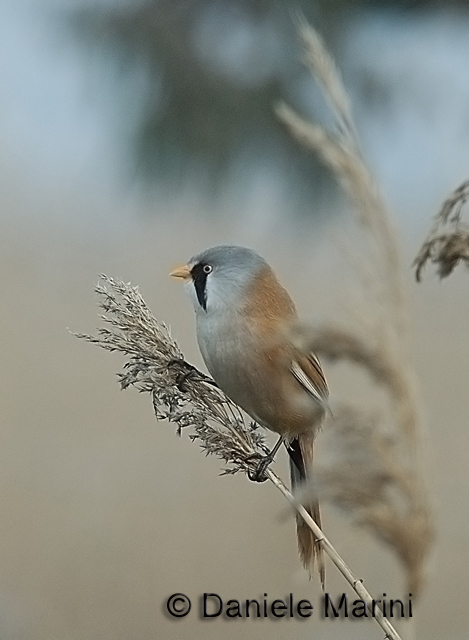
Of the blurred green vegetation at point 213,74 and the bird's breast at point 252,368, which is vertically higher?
the blurred green vegetation at point 213,74

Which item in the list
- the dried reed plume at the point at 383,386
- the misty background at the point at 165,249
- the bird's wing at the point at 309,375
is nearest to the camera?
the dried reed plume at the point at 383,386

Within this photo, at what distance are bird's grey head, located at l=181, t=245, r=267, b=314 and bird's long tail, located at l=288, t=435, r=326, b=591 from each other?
0.65ft

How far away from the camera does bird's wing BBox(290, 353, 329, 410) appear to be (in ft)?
2.67

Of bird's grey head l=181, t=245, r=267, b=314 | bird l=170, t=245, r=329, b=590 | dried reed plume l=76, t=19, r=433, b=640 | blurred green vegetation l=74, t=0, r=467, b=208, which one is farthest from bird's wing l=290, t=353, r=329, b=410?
dried reed plume l=76, t=19, r=433, b=640

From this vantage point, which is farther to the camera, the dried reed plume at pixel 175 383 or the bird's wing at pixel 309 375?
the bird's wing at pixel 309 375

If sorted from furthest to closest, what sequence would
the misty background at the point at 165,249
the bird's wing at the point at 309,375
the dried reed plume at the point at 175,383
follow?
the misty background at the point at 165,249 → the bird's wing at the point at 309,375 → the dried reed plume at the point at 175,383

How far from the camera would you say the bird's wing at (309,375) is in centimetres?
81

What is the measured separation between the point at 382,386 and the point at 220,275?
513 mm

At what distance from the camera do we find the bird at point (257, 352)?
79 centimetres

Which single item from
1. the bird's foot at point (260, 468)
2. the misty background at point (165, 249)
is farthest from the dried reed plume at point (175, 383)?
the misty background at point (165, 249)

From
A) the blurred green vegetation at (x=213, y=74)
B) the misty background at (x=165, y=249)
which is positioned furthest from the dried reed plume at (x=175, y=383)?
the blurred green vegetation at (x=213, y=74)

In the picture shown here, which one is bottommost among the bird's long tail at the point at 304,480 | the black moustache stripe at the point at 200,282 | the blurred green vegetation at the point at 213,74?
the bird's long tail at the point at 304,480

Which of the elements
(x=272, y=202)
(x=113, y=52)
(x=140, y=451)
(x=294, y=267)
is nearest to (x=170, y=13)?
(x=113, y=52)

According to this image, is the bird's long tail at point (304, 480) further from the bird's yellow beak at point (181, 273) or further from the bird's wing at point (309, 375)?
the bird's yellow beak at point (181, 273)
